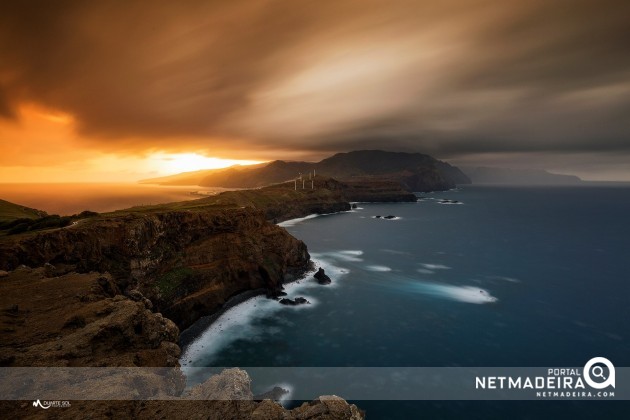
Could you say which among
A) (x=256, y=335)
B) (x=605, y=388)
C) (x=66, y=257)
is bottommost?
(x=605, y=388)

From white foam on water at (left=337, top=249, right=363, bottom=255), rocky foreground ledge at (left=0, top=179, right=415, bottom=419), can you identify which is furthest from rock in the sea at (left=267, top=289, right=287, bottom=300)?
white foam on water at (left=337, top=249, right=363, bottom=255)

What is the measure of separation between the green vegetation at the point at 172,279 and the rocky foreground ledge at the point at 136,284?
0.15m

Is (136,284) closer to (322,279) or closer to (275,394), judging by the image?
(275,394)

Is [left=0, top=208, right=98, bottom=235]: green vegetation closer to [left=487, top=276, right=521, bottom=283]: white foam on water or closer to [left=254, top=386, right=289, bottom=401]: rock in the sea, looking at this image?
[left=254, top=386, right=289, bottom=401]: rock in the sea

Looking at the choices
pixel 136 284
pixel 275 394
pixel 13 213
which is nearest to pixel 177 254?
pixel 136 284

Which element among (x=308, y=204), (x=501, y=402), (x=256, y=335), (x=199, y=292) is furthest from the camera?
(x=308, y=204)

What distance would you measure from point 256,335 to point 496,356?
33.5 meters

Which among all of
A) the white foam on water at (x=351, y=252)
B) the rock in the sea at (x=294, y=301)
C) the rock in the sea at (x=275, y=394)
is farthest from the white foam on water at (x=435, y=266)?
the rock in the sea at (x=275, y=394)

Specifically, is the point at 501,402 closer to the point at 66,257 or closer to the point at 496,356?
the point at 496,356

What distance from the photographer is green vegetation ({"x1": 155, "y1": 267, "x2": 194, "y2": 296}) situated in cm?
4184

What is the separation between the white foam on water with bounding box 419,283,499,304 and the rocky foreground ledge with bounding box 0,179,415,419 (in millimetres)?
28430

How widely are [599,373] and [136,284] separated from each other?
61.8 m

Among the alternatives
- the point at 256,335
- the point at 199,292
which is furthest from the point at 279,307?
the point at 199,292

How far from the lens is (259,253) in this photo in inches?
2312
